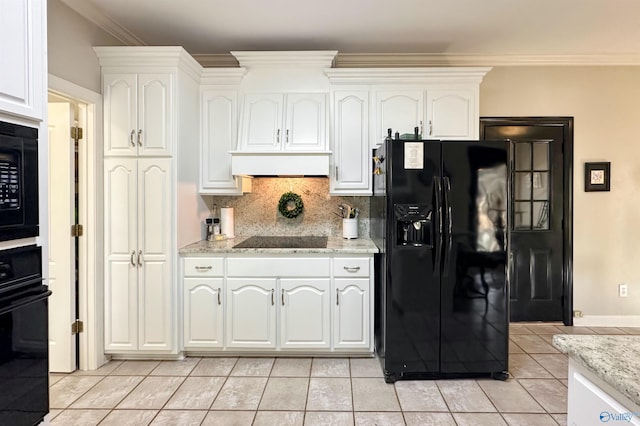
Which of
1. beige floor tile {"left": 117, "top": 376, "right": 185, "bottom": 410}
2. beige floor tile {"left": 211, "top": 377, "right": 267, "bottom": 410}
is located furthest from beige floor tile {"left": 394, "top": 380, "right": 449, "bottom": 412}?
beige floor tile {"left": 117, "top": 376, "right": 185, "bottom": 410}

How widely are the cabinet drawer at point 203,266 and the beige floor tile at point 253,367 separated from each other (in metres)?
0.71

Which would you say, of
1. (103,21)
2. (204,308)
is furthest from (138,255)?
(103,21)

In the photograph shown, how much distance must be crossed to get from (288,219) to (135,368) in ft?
5.78

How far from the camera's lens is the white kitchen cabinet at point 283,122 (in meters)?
3.10

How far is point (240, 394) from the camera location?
7.88ft

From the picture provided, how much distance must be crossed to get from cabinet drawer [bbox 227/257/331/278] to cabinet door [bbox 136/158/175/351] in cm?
50

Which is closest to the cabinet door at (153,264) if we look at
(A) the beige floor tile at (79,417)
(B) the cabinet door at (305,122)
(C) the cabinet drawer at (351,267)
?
(A) the beige floor tile at (79,417)

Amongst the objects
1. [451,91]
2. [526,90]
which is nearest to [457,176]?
[451,91]

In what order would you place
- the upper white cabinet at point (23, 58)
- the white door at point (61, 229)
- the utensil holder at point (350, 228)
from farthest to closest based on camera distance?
the utensil holder at point (350, 228)
the white door at point (61, 229)
the upper white cabinet at point (23, 58)

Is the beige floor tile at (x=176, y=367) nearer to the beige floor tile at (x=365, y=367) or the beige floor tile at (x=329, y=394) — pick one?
the beige floor tile at (x=329, y=394)

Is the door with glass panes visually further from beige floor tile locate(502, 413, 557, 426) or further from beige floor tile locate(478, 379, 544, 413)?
beige floor tile locate(502, 413, 557, 426)

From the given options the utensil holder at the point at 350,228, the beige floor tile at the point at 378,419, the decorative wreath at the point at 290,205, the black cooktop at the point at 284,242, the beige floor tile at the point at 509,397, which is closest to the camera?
the beige floor tile at the point at 378,419

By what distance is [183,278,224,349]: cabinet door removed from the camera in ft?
9.41

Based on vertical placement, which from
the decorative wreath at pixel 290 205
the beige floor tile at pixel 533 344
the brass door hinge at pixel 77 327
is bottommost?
the beige floor tile at pixel 533 344
